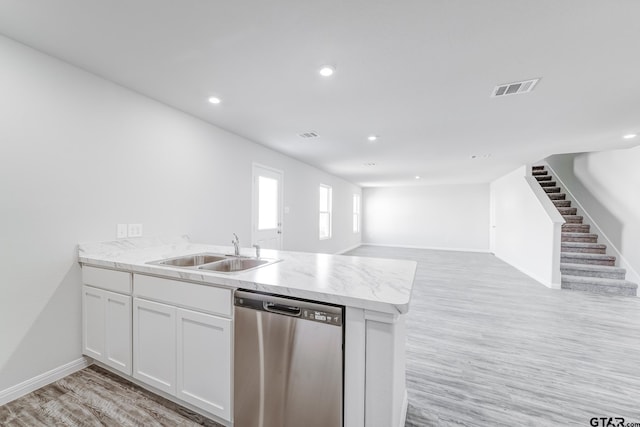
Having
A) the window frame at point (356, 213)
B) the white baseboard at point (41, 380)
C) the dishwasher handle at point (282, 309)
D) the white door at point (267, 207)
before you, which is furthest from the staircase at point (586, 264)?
the white baseboard at point (41, 380)

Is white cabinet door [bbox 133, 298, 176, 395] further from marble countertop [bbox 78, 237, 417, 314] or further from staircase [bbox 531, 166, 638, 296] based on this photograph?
staircase [bbox 531, 166, 638, 296]

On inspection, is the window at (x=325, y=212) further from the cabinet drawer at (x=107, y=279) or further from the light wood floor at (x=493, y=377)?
the cabinet drawer at (x=107, y=279)

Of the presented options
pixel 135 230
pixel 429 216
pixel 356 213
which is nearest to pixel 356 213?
pixel 356 213

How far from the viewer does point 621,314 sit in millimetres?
3441

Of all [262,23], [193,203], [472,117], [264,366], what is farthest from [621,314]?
[193,203]

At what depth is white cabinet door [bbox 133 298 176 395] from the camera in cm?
170

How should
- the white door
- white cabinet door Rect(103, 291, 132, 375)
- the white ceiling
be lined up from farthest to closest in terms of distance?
the white door → white cabinet door Rect(103, 291, 132, 375) → the white ceiling

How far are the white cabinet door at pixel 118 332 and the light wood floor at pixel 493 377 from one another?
19 cm

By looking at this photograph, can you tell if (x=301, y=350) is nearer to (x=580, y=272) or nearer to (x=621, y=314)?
(x=621, y=314)

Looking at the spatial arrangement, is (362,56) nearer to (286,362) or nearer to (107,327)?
(286,362)

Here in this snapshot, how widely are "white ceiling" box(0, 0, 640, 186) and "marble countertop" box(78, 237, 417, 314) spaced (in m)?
1.53

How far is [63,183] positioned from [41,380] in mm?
1479

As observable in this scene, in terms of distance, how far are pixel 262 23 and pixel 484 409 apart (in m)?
2.89

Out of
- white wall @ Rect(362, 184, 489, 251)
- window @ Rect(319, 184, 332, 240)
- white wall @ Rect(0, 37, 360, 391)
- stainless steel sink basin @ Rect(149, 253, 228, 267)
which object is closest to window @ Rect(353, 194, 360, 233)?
white wall @ Rect(362, 184, 489, 251)
